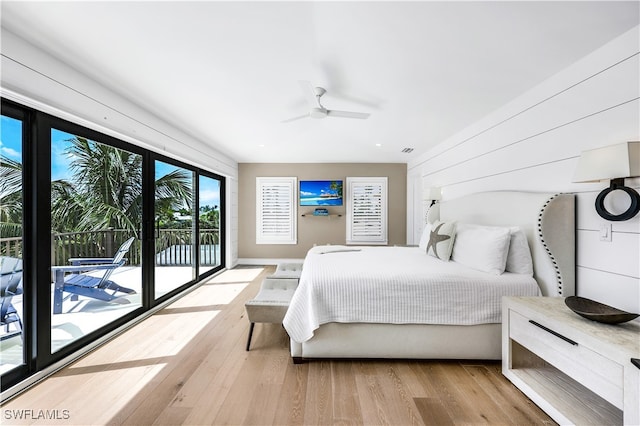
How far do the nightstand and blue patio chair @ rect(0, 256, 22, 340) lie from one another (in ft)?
11.5

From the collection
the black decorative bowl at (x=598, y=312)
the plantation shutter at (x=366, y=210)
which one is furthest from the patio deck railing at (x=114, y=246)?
the black decorative bowl at (x=598, y=312)

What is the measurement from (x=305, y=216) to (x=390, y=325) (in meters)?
4.15

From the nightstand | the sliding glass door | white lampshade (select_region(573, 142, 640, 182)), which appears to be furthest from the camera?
the sliding glass door

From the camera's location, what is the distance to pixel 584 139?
2.00 metres

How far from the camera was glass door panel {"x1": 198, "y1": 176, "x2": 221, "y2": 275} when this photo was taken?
4.71 m

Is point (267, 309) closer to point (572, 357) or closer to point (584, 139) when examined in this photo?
point (572, 357)

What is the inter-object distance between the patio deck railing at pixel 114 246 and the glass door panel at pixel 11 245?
4 cm

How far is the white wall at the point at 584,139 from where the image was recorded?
5.61 ft

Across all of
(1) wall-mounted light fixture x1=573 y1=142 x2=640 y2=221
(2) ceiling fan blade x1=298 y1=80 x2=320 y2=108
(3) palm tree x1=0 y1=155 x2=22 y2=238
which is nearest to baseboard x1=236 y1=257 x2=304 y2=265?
(2) ceiling fan blade x1=298 y1=80 x2=320 y2=108

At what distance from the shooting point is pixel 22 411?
1.65 metres

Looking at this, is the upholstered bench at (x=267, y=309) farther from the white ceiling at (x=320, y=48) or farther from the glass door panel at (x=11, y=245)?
the white ceiling at (x=320, y=48)

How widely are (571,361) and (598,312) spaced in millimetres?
387

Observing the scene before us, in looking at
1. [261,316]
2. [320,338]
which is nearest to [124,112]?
[261,316]

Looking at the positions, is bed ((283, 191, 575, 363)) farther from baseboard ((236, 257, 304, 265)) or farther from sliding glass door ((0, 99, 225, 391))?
baseboard ((236, 257, 304, 265))
